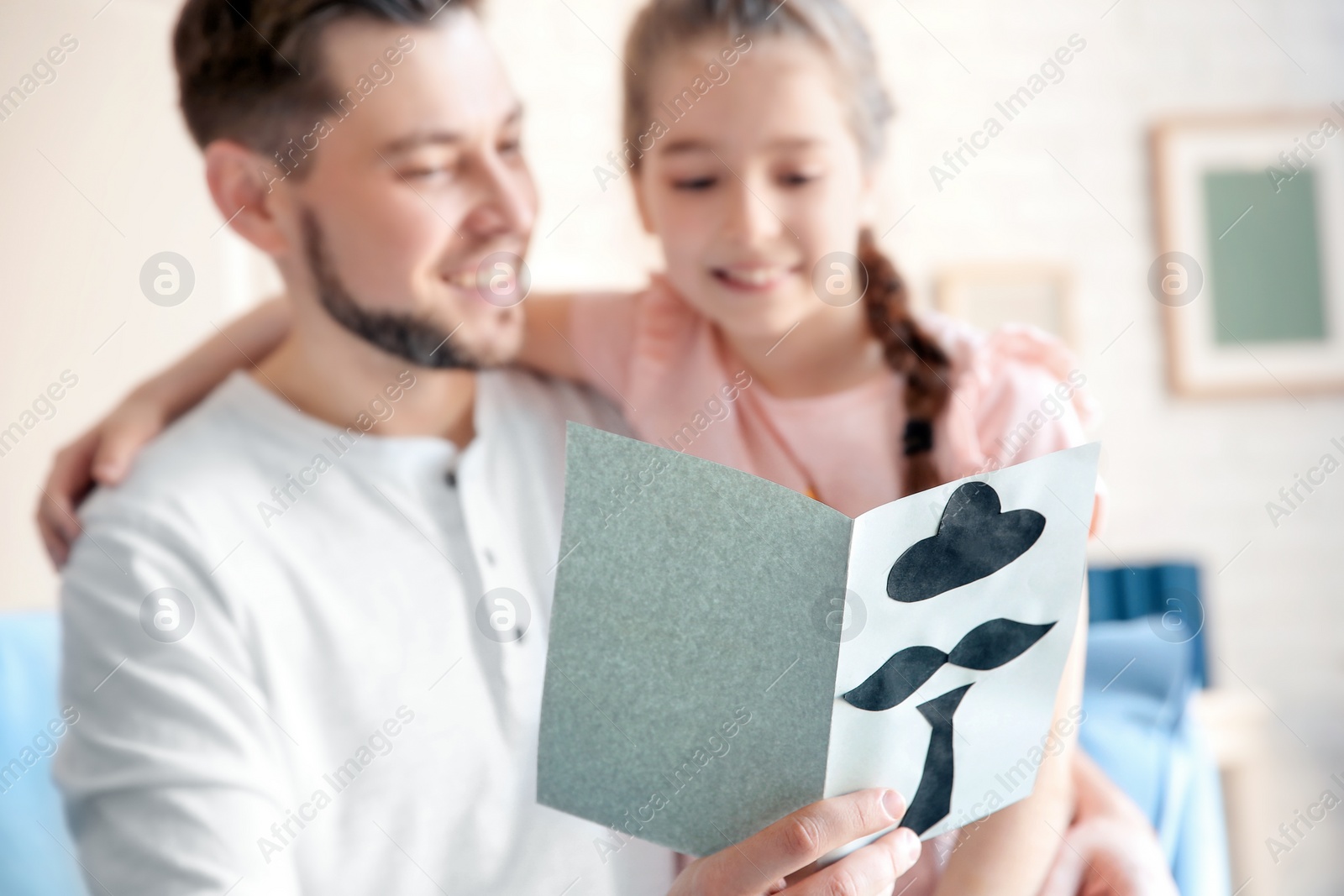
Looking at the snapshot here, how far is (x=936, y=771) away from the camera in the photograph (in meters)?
0.54

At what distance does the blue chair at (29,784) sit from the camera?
641mm

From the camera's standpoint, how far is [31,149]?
0.90 m

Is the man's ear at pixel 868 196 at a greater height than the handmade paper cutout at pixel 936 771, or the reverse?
the man's ear at pixel 868 196

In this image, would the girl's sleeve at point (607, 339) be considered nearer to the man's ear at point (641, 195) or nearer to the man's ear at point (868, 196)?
the man's ear at point (641, 195)

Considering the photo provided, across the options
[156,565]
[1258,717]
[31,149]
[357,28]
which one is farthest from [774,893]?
[1258,717]

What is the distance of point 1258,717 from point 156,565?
146cm

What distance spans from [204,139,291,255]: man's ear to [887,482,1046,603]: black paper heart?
0.49m

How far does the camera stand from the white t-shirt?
58cm

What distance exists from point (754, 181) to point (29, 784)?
611 mm

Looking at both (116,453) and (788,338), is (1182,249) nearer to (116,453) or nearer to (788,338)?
(788,338)

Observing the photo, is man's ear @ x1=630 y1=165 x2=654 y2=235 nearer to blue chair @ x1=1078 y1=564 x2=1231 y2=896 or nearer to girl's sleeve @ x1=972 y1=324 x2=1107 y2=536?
girl's sleeve @ x1=972 y1=324 x2=1107 y2=536

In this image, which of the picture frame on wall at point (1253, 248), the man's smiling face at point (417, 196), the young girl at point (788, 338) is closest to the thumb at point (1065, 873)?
the young girl at point (788, 338)

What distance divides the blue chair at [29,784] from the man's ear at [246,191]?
1.01 ft

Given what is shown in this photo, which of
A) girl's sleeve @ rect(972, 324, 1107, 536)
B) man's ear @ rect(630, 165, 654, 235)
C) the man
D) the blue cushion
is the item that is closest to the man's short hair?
the man
